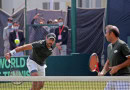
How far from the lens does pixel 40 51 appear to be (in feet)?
29.9

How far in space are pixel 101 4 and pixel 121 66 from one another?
1346 centimetres

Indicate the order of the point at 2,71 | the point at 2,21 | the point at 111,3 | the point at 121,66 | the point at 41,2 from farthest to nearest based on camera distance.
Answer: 1. the point at 41,2
2. the point at 2,21
3. the point at 111,3
4. the point at 2,71
5. the point at 121,66

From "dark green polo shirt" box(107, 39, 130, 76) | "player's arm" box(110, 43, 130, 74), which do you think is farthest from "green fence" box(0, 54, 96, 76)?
"player's arm" box(110, 43, 130, 74)

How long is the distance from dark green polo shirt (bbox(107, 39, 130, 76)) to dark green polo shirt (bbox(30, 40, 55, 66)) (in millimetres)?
2825

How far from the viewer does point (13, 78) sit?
6.47 meters

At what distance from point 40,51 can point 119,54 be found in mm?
3087

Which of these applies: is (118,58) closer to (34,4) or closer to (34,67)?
(34,67)

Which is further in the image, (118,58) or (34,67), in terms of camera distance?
(34,67)

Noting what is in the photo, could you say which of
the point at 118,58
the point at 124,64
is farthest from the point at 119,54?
the point at 124,64

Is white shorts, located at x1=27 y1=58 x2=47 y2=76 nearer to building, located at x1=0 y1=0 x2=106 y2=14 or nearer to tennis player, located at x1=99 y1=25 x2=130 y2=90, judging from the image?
tennis player, located at x1=99 y1=25 x2=130 y2=90

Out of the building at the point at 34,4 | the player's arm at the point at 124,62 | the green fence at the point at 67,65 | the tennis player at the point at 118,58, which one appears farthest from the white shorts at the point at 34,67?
the building at the point at 34,4

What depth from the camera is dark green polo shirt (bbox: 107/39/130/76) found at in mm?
6312

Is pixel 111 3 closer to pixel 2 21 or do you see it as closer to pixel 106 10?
pixel 106 10

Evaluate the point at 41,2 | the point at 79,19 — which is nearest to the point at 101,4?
the point at 79,19
